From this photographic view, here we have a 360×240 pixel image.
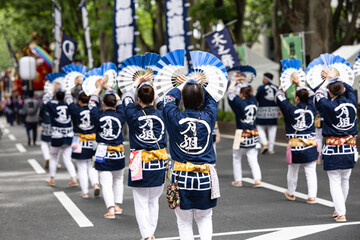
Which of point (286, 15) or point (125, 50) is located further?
point (286, 15)

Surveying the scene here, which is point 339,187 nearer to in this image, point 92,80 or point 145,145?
point 145,145

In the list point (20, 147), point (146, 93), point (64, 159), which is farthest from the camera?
point (20, 147)

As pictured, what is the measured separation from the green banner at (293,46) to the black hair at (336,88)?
9.70 m

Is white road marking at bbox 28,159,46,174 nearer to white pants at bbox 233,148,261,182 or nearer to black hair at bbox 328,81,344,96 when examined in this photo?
white pants at bbox 233,148,261,182

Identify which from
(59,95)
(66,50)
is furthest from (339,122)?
(66,50)

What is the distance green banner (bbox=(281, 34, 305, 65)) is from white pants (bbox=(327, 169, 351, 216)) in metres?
9.71

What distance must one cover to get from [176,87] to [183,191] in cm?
98

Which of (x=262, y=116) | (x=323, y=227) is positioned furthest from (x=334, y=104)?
(x=262, y=116)

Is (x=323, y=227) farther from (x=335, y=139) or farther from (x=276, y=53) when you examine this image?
(x=276, y=53)

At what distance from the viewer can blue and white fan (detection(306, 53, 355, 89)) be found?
23.6 feet

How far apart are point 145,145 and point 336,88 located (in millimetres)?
2629

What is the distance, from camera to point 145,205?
20.2 ft

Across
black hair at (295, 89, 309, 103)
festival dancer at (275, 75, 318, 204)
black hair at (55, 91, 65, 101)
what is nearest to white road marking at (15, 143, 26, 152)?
black hair at (55, 91, 65, 101)

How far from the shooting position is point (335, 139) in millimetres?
7074
